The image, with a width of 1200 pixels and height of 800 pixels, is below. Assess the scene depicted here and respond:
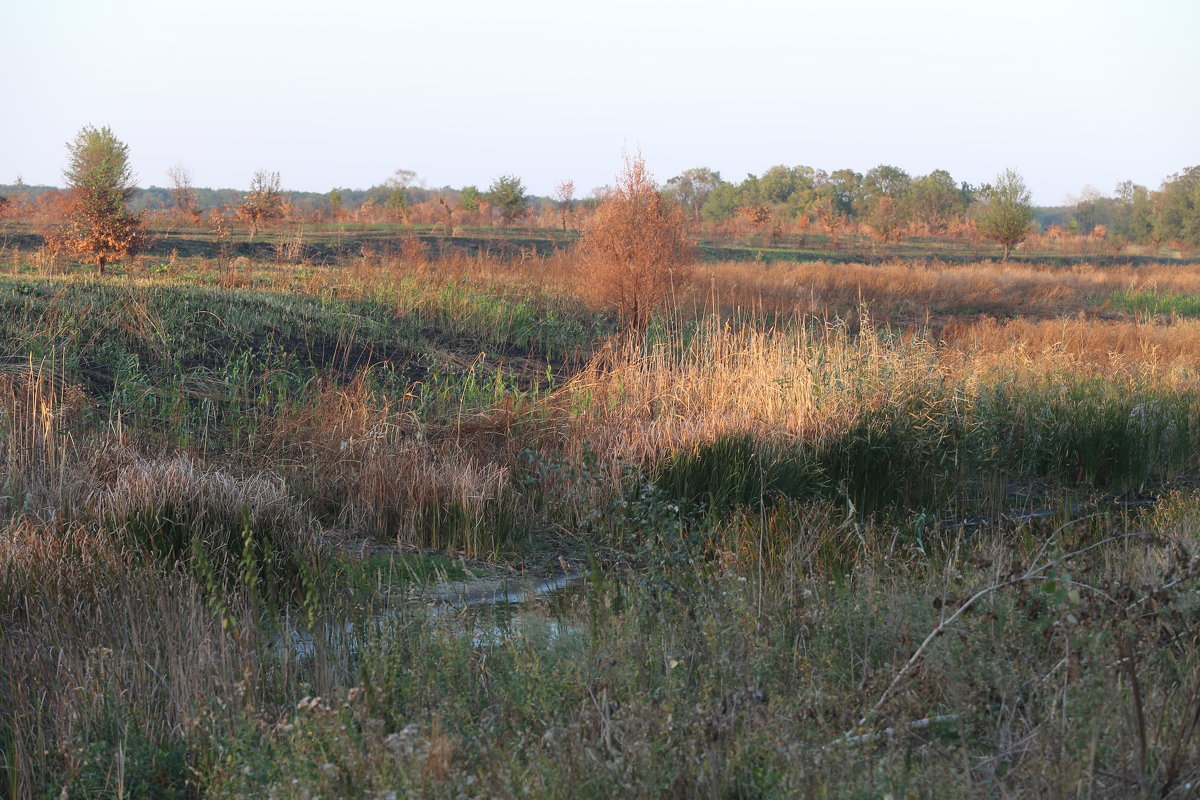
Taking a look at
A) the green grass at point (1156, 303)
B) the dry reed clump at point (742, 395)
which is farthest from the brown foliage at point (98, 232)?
the green grass at point (1156, 303)

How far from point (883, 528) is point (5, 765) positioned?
445 centimetres

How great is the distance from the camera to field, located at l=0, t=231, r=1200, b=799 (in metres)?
2.45

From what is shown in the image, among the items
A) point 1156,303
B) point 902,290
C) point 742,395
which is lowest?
point 742,395

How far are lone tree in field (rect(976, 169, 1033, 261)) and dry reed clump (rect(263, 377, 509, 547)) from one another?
116 ft

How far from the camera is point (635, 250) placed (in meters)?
11.0

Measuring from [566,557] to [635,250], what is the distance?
6.05 metres

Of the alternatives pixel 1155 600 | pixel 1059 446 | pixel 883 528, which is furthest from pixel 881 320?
pixel 1155 600

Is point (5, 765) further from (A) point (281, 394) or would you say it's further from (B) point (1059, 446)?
(B) point (1059, 446)

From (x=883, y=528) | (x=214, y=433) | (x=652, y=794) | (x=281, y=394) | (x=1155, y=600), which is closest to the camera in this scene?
(x=652, y=794)

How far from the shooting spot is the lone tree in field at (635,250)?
1099cm

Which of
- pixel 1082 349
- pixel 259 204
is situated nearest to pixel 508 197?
pixel 259 204

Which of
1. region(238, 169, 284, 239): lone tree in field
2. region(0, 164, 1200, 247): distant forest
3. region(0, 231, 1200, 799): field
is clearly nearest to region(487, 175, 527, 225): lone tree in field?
region(0, 164, 1200, 247): distant forest

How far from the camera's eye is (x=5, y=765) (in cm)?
287

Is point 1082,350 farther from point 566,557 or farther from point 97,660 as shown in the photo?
point 97,660
